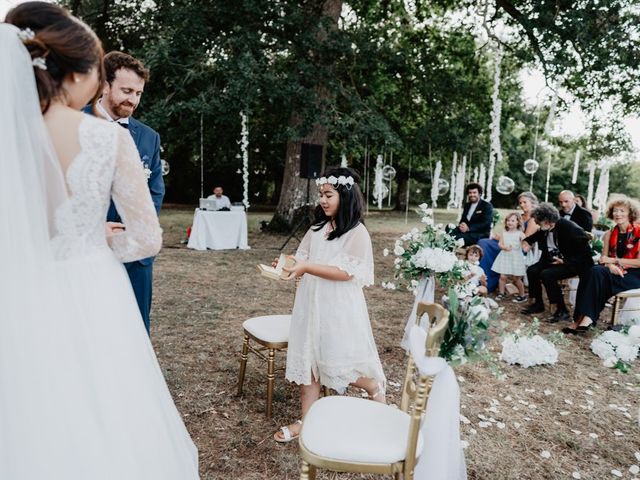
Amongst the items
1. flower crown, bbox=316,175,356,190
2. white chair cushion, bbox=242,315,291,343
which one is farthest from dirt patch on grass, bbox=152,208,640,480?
flower crown, bbox=316,175,356,190

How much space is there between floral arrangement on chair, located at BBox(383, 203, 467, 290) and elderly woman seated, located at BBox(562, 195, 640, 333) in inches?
87.2

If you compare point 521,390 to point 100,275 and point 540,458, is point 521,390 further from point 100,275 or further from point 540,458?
point 100,275

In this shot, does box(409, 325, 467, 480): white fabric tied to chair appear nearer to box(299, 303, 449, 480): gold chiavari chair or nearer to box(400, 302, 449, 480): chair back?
box(299, 303, 449, 480): gold chiavari chair

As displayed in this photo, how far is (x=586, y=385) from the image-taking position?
13.5ft

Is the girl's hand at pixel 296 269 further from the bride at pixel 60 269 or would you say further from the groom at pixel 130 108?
the bride at pixel 60 269

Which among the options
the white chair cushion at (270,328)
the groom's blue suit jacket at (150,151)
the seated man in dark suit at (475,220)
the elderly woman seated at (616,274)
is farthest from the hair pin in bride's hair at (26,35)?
the seated man in dark suit at (475,220)

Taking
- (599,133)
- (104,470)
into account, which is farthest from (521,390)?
(599,133)

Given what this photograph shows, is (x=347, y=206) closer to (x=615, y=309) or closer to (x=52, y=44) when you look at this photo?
(x=52, y=44)

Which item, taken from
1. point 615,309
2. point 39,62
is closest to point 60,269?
point 39,62

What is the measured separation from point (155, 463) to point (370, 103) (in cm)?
1147

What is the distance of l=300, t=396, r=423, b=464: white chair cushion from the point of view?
183 centimetres

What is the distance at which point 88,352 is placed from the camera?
1.45 m

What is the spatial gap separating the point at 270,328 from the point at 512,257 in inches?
209

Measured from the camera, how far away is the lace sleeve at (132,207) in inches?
58.2
